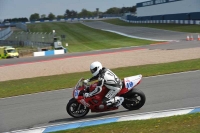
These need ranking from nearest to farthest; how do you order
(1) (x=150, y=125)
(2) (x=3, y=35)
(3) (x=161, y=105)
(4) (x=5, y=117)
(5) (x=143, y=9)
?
(1) (x=150, y=125) → (3) (x=161, y=105) → (4) (x=5, y=117) → (2) (x=3, y=35) → (5) (x=143, y=9)

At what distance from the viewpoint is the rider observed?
10.4 metres

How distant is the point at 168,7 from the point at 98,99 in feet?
279

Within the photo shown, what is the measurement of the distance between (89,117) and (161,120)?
2.74m

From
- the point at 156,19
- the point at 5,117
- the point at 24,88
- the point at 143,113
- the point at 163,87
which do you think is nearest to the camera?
the point at 143,113

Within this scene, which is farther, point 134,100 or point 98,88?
point 134,100

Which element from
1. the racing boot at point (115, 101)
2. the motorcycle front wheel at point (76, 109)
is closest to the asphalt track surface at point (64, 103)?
the motorcycle front wheel at point (76, 109)

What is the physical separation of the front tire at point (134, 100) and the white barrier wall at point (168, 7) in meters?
A: 67.6

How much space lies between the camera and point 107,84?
10.6 metres

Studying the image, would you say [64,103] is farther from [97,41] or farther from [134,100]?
[97,41]

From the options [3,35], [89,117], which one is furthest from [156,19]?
[89,117]

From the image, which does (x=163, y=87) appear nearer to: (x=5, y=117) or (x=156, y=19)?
(x=5, y=117)

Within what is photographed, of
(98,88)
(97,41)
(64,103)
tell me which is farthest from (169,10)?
(98,88)

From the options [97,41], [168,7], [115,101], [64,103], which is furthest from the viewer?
[168,7]

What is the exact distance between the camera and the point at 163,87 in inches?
559
